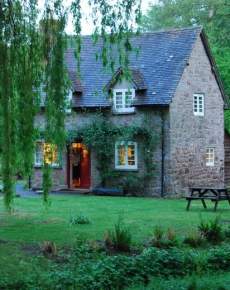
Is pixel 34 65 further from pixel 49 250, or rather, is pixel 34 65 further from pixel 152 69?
pixel 152 69

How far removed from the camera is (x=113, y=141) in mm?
32531

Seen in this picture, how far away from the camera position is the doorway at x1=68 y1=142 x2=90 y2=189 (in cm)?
3469

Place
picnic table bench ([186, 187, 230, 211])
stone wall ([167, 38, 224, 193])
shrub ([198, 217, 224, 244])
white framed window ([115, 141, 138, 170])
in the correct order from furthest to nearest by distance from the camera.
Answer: white framed window ([115, 141, 138, 170]), stone wall ([167, 38, 224, 193]), picnic table bench ([186, 187, 230, 211]), shrub ([198, 217, 224, 244])

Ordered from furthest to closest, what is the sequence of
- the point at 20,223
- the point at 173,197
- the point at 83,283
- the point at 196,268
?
the point at 173,197 < the point at 20,223 < the point at 196,268 < the point at 83,283

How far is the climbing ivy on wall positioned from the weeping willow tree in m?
19.8

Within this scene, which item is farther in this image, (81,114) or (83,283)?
(81,114)

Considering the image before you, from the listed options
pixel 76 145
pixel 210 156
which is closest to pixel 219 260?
pixel 210 156

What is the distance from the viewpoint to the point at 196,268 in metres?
11.6

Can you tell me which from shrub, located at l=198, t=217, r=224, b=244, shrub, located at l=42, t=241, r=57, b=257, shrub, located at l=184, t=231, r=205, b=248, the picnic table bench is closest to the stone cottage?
the picnic table bench

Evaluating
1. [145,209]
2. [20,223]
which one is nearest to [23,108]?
[20,223]

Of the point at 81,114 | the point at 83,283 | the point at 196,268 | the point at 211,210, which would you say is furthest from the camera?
the point at 81,114

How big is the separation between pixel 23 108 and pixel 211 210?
14.1 metres

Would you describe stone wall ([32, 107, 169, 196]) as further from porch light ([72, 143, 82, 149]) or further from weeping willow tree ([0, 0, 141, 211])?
weeping willow tree ([0, 0, 141, 211])

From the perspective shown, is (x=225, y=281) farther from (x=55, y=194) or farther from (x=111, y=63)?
(x=55, y=194)
